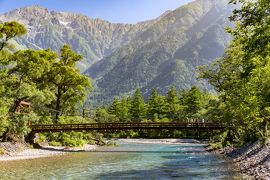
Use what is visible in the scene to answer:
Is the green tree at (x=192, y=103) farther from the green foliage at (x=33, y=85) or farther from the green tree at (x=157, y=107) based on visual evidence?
the green foliage at (x=33, y=85)

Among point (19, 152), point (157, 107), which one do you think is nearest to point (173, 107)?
point (157, 107)

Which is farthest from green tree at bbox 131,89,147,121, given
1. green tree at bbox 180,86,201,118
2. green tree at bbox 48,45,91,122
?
green tree at bbox 48,45,91,122

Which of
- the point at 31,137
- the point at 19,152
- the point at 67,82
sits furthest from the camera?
the point at 67,82

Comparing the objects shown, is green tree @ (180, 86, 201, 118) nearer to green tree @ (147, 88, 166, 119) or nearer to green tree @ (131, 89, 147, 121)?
green tree @ (147, 88, 166, 119)

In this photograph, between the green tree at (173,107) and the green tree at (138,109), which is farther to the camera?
the green tree at (138,109)

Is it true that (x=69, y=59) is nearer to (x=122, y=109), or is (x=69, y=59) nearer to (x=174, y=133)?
(x=174, y=133)

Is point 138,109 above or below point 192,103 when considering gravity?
below

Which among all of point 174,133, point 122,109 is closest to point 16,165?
point 174,133

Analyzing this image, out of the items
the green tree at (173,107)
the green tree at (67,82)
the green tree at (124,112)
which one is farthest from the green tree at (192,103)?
the green tree at (67,82)

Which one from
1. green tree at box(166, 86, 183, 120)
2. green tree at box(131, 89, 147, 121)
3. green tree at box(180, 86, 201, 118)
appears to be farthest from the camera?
green tree at box(131, 89, 147, 121)

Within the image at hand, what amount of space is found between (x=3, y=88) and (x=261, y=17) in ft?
108

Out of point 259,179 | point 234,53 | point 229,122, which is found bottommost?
point 259,179

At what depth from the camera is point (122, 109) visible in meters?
112

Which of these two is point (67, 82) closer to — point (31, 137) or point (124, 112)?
point (31, 137)
